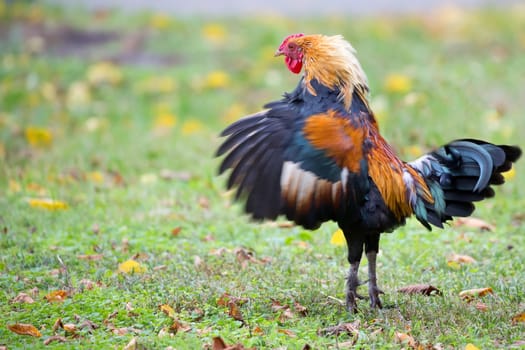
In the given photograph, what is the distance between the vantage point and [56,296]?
5277mm

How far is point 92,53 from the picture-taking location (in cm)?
1337

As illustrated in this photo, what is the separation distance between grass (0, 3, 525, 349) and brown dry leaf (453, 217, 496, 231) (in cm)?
9

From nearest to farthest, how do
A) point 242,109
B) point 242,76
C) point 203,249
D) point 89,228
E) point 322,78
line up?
point 322,78
point 203,249
point 89,228
point 242,109
point 242,76

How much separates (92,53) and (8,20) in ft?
7.13

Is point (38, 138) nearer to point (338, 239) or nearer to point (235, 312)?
point (338, 239)

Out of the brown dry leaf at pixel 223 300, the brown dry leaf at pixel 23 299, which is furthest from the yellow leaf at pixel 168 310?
the brown dry leaf at pixel 23 299

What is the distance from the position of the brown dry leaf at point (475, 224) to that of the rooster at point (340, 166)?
2.16 meters

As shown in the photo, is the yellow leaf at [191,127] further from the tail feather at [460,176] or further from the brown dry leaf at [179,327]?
the brown dry leaf at [179,327]

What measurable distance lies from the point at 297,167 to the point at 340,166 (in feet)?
0.88

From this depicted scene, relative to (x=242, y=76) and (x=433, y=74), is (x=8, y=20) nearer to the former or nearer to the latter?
(x=242, y=76)

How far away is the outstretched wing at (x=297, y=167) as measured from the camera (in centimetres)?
475

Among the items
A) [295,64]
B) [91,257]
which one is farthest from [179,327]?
[295,64]

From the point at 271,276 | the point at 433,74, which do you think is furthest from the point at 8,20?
the point at 271,276

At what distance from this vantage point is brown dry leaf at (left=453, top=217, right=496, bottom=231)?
723 centimetres
